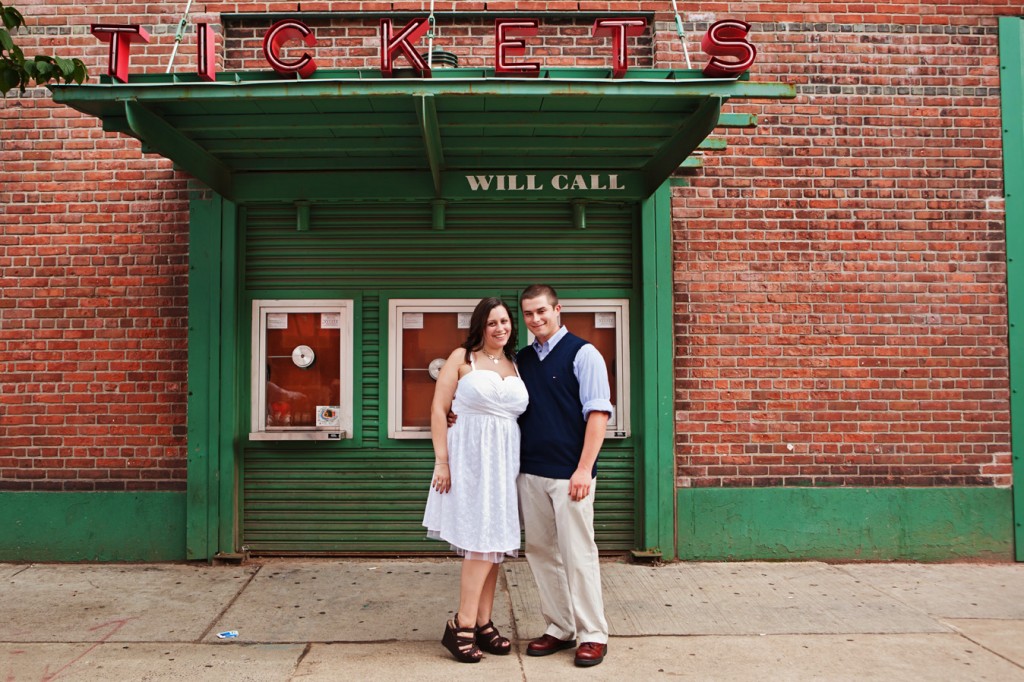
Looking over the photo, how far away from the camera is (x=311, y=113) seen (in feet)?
16.0

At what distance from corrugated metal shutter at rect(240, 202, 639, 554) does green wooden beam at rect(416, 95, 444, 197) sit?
56 cm

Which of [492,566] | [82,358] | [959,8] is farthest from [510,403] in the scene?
[959,8]

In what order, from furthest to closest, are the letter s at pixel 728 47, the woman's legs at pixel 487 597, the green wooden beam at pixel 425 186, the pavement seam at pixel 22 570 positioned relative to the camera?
the green wooden beam at pixel 425 186 → the pavement seam at pixel 22 570 → the letter s at pixel 728 47 → the woman's legs at pixel 487 597

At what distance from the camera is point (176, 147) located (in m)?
5.07

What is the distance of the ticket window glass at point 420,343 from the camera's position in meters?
6.09

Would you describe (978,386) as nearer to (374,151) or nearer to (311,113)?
(374,151)

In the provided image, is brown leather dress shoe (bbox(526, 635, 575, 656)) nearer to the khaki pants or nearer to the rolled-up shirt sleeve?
the khaki pants

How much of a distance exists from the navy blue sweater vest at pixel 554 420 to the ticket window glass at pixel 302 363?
2.37 meters

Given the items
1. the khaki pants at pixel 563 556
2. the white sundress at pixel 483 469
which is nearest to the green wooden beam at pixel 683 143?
the white sundress at pixel 483 469

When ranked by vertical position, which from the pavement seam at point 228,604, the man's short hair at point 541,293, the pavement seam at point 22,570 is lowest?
the pavement seam at point 228,604

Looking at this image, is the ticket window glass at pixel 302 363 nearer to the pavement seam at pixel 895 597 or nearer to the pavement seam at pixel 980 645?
the pavement seam at pixel 895 597

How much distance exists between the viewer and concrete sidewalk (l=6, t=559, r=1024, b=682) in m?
4.04

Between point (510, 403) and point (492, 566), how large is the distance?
877 mm

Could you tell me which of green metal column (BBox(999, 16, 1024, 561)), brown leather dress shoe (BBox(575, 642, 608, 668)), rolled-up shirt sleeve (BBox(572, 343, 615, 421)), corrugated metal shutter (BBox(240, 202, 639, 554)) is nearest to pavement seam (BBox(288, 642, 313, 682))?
brown leather dress shoe (BBox(575, 642, 608, 668))
